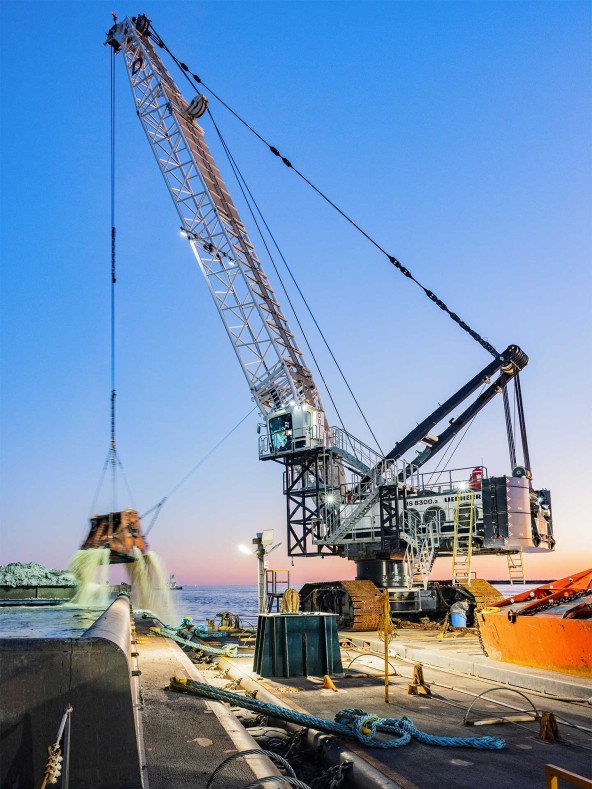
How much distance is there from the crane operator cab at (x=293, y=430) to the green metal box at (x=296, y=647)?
17.4 m

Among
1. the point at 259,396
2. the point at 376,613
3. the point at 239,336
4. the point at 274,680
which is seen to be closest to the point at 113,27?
the point at 239,336

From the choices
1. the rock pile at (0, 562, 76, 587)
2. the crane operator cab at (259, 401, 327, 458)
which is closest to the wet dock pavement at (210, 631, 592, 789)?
the rock pile at (0, 562, 76, 587)

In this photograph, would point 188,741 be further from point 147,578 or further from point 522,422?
point 522,422

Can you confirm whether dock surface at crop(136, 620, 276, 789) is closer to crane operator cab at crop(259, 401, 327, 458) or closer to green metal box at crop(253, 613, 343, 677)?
green metal box at crop(253, 613, 343, 677)

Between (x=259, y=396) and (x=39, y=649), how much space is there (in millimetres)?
30276

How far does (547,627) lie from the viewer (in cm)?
Answer: 1147

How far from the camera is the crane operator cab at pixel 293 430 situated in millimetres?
31469

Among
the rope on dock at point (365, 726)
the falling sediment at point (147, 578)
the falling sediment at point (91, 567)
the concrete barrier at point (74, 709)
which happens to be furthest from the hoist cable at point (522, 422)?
the concrete barrier at point (74, 709)

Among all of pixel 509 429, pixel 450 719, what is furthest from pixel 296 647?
pixel 509 429

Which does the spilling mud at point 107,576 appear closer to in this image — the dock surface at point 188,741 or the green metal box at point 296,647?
the green metal box at point 296,647

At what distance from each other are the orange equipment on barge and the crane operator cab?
17861 millimetres

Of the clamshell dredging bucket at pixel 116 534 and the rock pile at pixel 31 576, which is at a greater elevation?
the clamshell dredging bucket at pixel 116 534

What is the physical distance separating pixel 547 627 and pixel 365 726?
5.01m

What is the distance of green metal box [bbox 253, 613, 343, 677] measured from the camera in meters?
13.4
